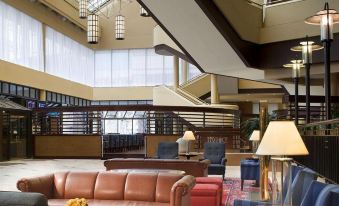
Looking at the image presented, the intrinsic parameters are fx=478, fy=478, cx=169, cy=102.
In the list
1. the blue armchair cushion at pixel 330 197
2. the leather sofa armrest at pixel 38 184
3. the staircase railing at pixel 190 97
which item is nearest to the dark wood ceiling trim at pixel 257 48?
the leather sofa armrest at pixel 38 184

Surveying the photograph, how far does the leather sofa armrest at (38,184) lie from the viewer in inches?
209

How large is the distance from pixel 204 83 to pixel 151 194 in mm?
17805

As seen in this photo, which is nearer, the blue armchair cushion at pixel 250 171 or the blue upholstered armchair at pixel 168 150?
the blue armchair cushion at pixel 250 171

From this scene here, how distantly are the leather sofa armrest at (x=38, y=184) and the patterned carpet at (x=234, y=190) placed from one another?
282 cm

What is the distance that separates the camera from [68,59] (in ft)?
81.0

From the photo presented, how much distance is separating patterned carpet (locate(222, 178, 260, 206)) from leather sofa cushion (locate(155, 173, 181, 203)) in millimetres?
1998

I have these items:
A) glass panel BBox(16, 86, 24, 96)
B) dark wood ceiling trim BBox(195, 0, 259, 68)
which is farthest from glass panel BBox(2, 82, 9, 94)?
dark wood ceiling trim BBox(195, 0, 259, 68)

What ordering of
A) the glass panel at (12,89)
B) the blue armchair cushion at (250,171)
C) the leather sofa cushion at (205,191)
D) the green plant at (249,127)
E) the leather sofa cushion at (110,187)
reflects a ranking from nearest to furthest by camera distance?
1. the leather sofa cushion at (110,187)
2. the leather sofa cushion at (205,191)
3. the blue armchair cushion at (250,171)
4. the green plant at (249,127)
5. the glass panel at (12,89)

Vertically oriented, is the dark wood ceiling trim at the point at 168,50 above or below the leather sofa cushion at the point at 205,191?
above

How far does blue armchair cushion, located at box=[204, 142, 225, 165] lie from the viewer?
11086 millimetres

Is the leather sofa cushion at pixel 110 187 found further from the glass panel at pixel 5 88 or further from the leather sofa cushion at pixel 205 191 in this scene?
the glass panel at pixel 5 88

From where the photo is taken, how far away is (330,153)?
4543 mm

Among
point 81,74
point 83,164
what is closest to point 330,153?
point 83,164

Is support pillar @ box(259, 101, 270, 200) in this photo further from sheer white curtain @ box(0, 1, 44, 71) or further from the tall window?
the tall window
